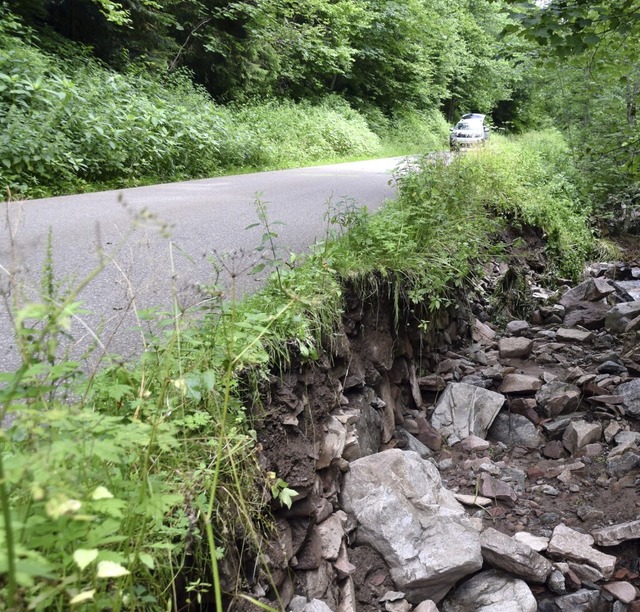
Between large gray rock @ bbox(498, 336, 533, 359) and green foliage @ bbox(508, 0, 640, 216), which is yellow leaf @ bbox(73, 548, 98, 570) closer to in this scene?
green foliage @ bbox(508, 0, 640, 216)

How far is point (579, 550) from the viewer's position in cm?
376

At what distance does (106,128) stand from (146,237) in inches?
312

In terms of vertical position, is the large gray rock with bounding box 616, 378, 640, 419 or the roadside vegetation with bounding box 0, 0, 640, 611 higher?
the roadside vegetation with bounding box 0, 0, 640, 611

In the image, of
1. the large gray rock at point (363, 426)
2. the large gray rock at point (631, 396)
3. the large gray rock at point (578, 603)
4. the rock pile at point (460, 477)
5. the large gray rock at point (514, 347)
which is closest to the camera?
the rock pile at point (460, 477)

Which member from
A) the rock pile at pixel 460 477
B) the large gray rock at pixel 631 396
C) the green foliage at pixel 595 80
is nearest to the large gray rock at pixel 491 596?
the rock pile at pixel 460 477

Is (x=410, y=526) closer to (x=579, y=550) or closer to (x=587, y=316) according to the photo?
(x=579, y=550)

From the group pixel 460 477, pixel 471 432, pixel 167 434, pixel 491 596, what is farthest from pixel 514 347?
pixel 167 434

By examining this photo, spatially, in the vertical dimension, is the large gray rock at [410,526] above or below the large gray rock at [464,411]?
above

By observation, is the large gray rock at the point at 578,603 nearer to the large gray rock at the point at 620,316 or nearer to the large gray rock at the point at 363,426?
the large gray rock at the point at 363,426

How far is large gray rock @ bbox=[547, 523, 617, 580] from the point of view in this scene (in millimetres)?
3652

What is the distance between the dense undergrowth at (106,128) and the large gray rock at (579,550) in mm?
4936

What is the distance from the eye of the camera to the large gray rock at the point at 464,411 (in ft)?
17.3

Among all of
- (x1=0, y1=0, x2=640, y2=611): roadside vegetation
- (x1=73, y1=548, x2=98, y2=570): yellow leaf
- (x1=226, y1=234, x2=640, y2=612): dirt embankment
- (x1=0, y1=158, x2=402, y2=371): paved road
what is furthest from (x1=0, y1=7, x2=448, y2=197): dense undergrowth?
(x1=73, y1=548, x2=98, y2=570): yellow leaf

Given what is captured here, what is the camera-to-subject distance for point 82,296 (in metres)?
3.66
